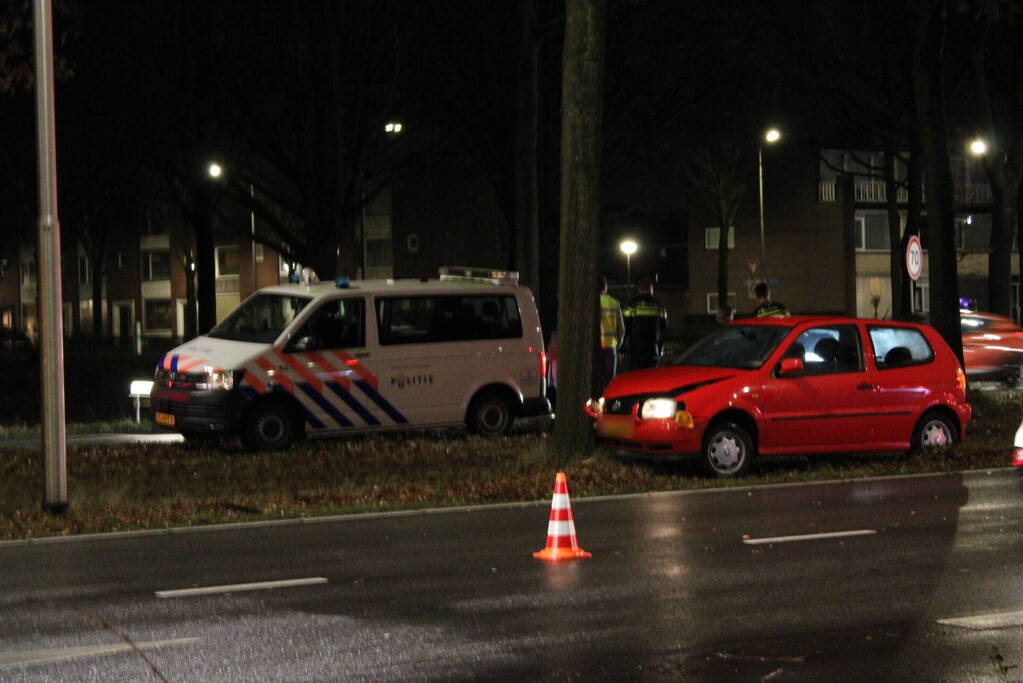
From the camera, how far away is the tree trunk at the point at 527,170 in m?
25.8

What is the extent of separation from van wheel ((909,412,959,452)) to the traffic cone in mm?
7147

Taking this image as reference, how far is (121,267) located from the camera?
9675 centimetres

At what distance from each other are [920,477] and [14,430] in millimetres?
13103

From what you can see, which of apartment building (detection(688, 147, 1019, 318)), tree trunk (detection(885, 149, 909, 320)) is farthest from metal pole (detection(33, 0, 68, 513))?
apartment building (detection(688, 147, 1019, 318))

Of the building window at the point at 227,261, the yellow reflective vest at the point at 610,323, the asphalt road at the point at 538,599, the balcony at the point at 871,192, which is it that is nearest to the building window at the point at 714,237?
the balcony at the point at 871,192

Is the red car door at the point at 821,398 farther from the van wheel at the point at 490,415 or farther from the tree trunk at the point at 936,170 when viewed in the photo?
the tree trunk at the point at 936,170

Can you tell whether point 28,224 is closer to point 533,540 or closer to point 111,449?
point 111,449

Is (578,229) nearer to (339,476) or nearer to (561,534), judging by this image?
(339,476)

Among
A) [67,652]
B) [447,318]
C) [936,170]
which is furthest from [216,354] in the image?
[67,652]

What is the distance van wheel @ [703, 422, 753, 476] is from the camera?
1572 cm

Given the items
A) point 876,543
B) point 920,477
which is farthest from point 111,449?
point 876,543

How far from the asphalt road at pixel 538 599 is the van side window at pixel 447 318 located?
6.10 meters

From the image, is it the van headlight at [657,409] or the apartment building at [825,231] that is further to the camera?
the apartment building at [825,231]

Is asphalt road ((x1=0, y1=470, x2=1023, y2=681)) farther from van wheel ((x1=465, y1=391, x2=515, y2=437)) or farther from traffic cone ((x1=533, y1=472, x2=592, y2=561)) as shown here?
van wheel ((x1=465, y1=391, x2=515, y2=437))
